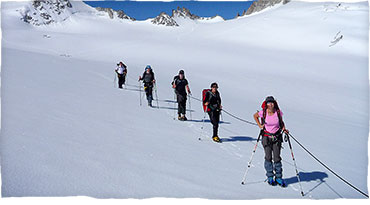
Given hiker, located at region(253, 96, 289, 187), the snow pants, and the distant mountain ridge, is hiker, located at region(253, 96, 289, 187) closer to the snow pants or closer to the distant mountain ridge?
the snow pants

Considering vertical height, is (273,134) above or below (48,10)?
below

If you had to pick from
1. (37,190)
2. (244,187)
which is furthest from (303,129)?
(37,190)

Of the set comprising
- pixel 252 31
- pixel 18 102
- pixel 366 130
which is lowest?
pixel 366 130

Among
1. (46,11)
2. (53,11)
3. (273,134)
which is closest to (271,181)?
(273,134)

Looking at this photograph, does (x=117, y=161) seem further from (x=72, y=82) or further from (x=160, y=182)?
(x=72, y=82)

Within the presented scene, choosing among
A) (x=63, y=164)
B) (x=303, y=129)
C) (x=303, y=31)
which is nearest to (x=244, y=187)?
(x=63, y=164)

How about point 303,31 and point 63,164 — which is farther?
point 303,31

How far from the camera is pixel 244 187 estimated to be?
4.98 metres

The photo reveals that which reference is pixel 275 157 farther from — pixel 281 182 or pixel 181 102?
pixel 181 102

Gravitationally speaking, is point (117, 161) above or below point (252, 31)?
below

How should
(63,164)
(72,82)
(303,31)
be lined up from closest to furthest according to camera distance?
(63,164) < (72,82) < (303,31)

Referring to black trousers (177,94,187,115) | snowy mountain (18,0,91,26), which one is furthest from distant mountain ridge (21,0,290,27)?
black trousers (177,94,187,115)

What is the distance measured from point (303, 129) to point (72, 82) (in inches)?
432

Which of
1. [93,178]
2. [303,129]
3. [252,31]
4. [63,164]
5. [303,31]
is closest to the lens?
[93,178]
